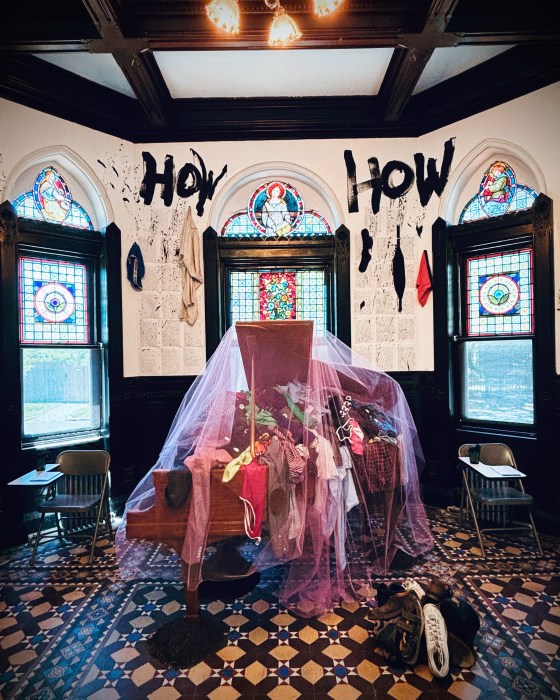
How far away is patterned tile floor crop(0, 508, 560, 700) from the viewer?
7.92 ft

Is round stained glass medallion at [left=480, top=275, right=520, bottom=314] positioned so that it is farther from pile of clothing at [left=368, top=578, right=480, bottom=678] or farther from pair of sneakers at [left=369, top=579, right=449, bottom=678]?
pair of sneakers at [left=369, top=579, right=449, bottom=678]

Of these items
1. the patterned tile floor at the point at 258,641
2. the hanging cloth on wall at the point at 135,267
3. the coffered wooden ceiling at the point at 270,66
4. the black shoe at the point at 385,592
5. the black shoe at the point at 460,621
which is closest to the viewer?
the patterned tile floor at the point at 258,641

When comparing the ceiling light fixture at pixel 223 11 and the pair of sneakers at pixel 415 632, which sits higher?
the ceiling light fixture at pixel 223 11

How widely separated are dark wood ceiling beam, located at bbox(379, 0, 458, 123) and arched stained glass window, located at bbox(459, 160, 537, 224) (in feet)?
4.31

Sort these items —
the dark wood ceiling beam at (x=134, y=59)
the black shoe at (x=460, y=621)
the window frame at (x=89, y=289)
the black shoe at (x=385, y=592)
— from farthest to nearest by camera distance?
the window frame at (x=89, y=289) < the dark wood ceiling beam at (x=134, y=59) < the black shoe at (x=385, y=592) < the black shoe at (x=460, y=621)

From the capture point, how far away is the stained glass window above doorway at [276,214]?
5.58 m

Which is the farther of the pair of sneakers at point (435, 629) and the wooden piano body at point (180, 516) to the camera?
the wooden piano body at point (180, 516)

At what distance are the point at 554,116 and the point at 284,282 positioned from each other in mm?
3357

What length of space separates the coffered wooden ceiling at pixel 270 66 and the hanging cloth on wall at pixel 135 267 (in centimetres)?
141

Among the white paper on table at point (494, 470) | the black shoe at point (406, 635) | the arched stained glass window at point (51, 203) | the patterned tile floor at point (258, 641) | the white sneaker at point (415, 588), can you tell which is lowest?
the patterned tile floor at point (258, 641)

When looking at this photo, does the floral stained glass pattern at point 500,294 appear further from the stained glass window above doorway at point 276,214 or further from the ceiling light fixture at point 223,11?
the ceiling light fixture at point 223,11

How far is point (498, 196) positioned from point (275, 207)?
2689 mm

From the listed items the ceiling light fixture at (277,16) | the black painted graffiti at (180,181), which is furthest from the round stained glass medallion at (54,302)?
the ceiling light fixture at (277,16)

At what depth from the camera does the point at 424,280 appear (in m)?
5.21
